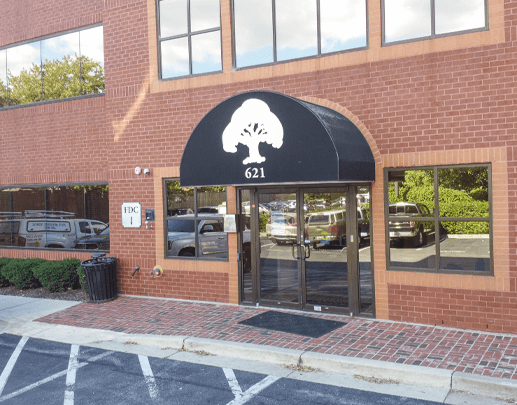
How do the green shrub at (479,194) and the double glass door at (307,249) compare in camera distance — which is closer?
the green shrub at (479,194)

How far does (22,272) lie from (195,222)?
470 cm

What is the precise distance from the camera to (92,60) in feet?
38.3

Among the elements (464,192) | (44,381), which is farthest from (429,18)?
(44,381)

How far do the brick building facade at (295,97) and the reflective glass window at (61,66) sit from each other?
0.26 m

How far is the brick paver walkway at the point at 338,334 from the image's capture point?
6484 mm

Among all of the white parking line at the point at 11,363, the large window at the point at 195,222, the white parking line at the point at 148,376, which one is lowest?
the white parking line at the point at 11,363

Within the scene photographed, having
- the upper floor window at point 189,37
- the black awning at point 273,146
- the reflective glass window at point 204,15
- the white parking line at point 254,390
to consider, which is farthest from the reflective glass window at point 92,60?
the white parking line at point 254,390

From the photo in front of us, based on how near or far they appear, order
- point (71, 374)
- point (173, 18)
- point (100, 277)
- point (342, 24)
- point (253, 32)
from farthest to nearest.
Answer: point (100, 277)
point (173, 18)
point (253, 32)
point (342, 24)
point (71, 374)

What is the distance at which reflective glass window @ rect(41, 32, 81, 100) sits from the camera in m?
12.0

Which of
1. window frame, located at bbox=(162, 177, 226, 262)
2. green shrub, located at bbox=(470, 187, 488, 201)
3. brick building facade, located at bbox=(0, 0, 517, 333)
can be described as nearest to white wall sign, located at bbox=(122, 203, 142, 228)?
brick building facade, located at bbox=(0, 0, 517, 333)

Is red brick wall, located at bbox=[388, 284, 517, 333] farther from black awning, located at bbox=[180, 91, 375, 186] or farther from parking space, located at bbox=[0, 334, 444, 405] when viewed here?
parking space, located at bbox=[0, 334, 444, 405]

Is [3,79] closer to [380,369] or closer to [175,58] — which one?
[175,58]

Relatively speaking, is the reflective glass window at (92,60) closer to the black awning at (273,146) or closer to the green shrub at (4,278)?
the black awning at (273,146)

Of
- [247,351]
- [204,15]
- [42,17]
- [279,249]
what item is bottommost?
[247,351]
